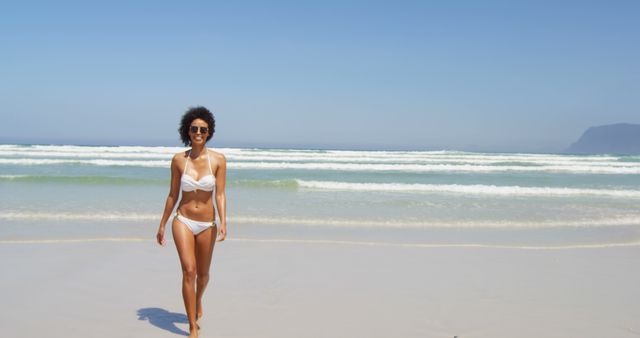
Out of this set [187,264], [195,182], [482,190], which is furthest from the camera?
[482,190]

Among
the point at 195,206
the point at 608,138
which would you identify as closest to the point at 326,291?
the point at 195,206

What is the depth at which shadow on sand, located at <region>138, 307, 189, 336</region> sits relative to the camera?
435 cm

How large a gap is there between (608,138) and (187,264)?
202 m

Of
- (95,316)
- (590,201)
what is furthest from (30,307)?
(590,201)

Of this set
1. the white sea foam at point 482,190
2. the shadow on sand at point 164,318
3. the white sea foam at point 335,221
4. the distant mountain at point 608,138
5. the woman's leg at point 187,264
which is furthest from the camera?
the distant mountain at point 608,138

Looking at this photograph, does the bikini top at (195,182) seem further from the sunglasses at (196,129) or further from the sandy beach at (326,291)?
the sandy beach at (326,291)

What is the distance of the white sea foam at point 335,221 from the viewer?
9.55 meters

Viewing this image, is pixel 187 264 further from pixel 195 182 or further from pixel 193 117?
pixel 193 117

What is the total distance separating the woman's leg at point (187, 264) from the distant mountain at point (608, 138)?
166426mm

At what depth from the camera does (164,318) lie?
457 centimetres

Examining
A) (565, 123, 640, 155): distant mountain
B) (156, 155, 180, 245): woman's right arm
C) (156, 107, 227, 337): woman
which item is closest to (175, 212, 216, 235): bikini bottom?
(156, 107, 227, 337): woman

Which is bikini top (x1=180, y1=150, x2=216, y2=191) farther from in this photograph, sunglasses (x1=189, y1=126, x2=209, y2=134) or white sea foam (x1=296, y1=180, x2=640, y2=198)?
white sea foam (x1=296, y1=180, x2=640, y2=198)

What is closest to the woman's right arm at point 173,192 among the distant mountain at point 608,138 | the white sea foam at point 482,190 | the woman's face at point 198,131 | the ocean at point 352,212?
the woman's face at point 198,131

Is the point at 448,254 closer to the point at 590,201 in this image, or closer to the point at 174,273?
the point at 174,273
